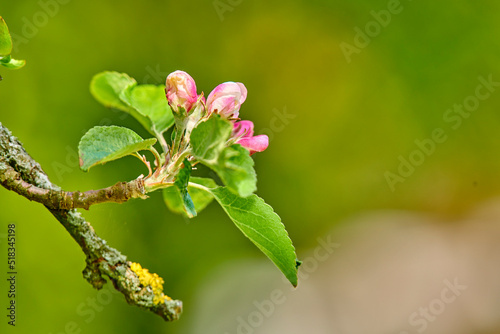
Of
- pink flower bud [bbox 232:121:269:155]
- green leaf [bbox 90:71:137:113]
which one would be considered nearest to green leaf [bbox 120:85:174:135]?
green leaf [bbox 90:71:137:113]

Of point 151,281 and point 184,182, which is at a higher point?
point 184,182

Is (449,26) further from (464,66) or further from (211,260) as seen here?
(211,260)

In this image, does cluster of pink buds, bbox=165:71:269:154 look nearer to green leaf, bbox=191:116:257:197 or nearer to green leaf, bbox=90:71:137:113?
green leaf, bbox=191:116:257:197

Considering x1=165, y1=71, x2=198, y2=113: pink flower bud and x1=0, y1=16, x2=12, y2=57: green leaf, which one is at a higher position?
Answer: x1=165, y1=71, x2=198, y2=113: pink flower bud

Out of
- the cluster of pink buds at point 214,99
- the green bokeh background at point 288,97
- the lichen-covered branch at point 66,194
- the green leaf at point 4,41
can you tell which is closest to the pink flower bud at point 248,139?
the cluster of pink buds at point 214,99

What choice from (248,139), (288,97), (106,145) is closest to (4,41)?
(106,145)

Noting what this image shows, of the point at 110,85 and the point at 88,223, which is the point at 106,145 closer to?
the point at 88,223
